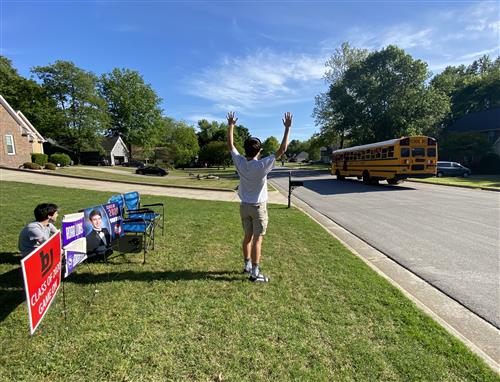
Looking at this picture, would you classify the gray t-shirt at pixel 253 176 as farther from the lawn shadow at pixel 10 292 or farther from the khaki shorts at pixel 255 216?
the lawn shadow at pixel 10 292

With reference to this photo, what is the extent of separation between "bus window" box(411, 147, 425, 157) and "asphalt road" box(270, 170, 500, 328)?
5612mm

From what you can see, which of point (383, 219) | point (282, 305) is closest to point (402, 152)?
point (383, 219)

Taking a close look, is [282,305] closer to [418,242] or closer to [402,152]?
[418,242]

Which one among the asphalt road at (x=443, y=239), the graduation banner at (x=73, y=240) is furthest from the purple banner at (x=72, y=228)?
the asphalt road at (x=443, y=239)

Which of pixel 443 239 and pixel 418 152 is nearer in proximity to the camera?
pixel 443 239

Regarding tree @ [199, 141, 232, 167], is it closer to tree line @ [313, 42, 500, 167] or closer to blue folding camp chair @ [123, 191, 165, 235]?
tree line @ [313, 42, 500, 167]

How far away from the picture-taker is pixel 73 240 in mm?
4117

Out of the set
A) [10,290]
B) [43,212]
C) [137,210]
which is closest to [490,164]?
[137,210]

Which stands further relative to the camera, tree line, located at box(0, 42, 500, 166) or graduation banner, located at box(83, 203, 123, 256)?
tree line, located at box(0, 42, 500, 166)

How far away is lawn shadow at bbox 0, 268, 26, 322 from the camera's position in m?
3.25

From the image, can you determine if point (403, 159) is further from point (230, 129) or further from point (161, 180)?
point (161, 180)

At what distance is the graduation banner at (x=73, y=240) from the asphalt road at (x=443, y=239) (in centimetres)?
540

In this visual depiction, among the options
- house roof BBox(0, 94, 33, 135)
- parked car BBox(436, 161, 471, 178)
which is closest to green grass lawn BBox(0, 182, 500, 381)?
parked car BBox(436, 161, 471, 178)

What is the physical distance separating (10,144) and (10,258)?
30.5 m
